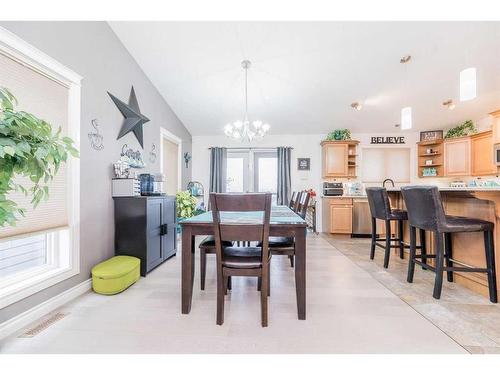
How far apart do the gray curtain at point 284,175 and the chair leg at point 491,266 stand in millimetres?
3702

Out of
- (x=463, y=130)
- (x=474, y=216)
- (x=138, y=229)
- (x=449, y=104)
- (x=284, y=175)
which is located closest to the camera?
(x=474, y=216)

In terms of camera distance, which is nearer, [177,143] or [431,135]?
[177,143]

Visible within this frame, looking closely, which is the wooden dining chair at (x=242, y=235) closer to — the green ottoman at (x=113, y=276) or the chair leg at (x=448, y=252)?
the green ottoman at (x=113, y=276)

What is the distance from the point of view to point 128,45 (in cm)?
302

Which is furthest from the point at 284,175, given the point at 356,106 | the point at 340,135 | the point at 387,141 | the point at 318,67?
the point at 387,141

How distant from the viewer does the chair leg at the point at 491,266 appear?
197 cm

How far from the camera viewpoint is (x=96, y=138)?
2496 mm

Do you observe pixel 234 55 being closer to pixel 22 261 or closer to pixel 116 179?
pixel 116 179

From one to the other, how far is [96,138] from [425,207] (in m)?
3.42

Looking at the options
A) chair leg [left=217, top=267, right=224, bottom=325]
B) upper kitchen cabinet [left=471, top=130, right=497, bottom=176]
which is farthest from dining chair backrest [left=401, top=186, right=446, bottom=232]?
upper kitchen cabinet [left=471, top=130, right=497, bottom=176]

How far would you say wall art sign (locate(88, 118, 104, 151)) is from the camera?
243 centimetres

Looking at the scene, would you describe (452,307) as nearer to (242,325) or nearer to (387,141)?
(242,325)

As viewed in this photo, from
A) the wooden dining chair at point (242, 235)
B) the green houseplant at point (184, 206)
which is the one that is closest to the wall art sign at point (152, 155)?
the green houseplant at point (184, 206)
